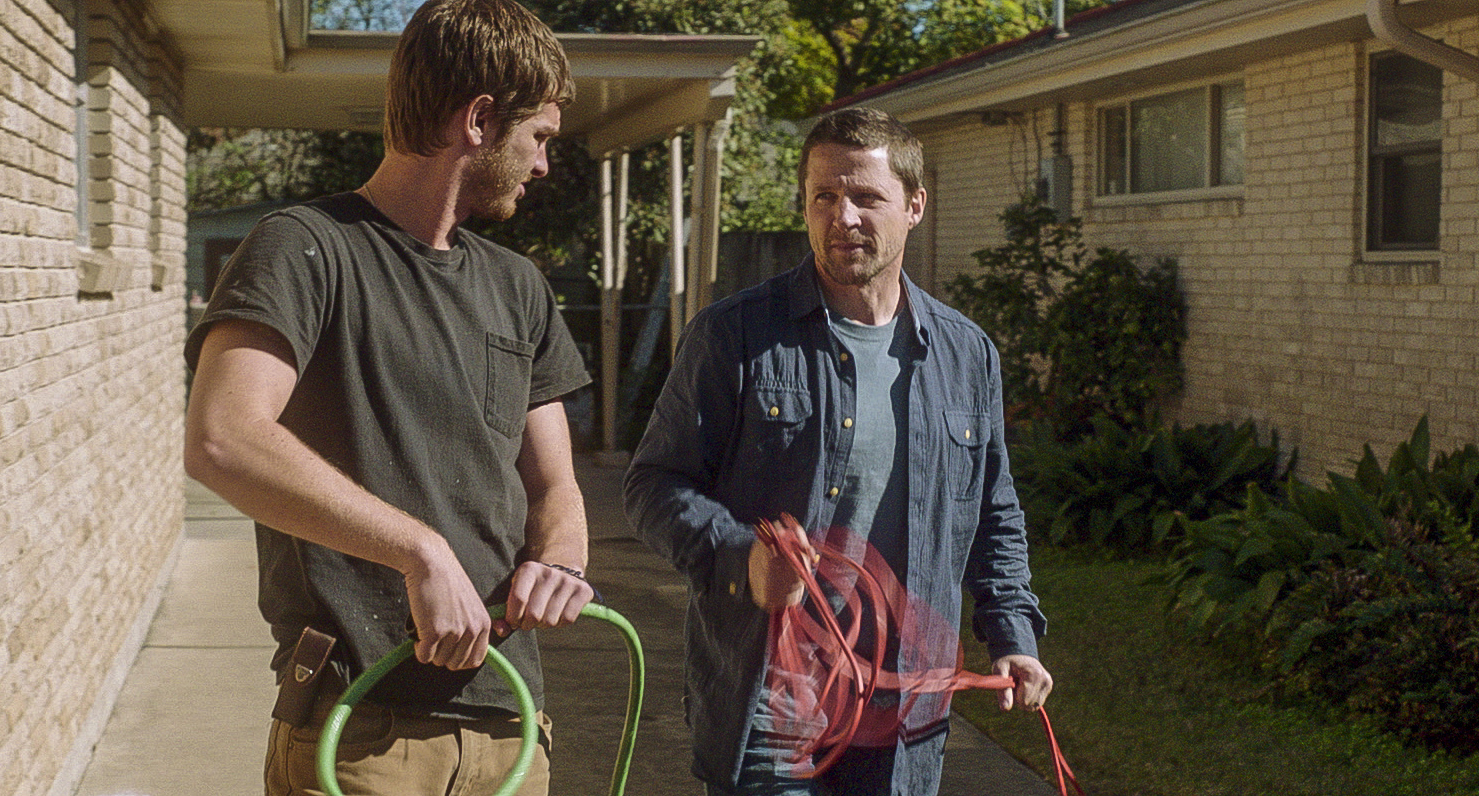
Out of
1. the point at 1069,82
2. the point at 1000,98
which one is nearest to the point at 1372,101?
the point at 1069,82

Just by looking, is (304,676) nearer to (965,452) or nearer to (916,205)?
(965,452)

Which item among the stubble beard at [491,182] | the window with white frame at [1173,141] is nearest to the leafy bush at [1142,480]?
the window with white frame at [1173,141]

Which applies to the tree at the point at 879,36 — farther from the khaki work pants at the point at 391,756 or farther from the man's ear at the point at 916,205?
the khaki work pants at the point at 391,756

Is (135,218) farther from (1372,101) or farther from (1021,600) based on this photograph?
(1372,101)

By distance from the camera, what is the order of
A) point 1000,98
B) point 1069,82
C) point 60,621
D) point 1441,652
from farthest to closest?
point 1000,98, point 1069,82, point 1441,652, point 60,621

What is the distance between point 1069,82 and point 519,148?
32.1 feet

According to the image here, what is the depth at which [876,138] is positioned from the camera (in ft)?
9.91

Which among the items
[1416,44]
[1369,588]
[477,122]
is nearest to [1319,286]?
[1416,44]

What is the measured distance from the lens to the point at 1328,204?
9.38 m

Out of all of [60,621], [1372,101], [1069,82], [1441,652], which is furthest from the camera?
[1069,82]

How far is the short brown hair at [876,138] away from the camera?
3.02m

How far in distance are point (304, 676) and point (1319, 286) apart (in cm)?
835

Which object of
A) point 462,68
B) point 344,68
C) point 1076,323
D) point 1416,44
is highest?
point 344,68

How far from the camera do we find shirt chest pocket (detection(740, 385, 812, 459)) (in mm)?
2945
